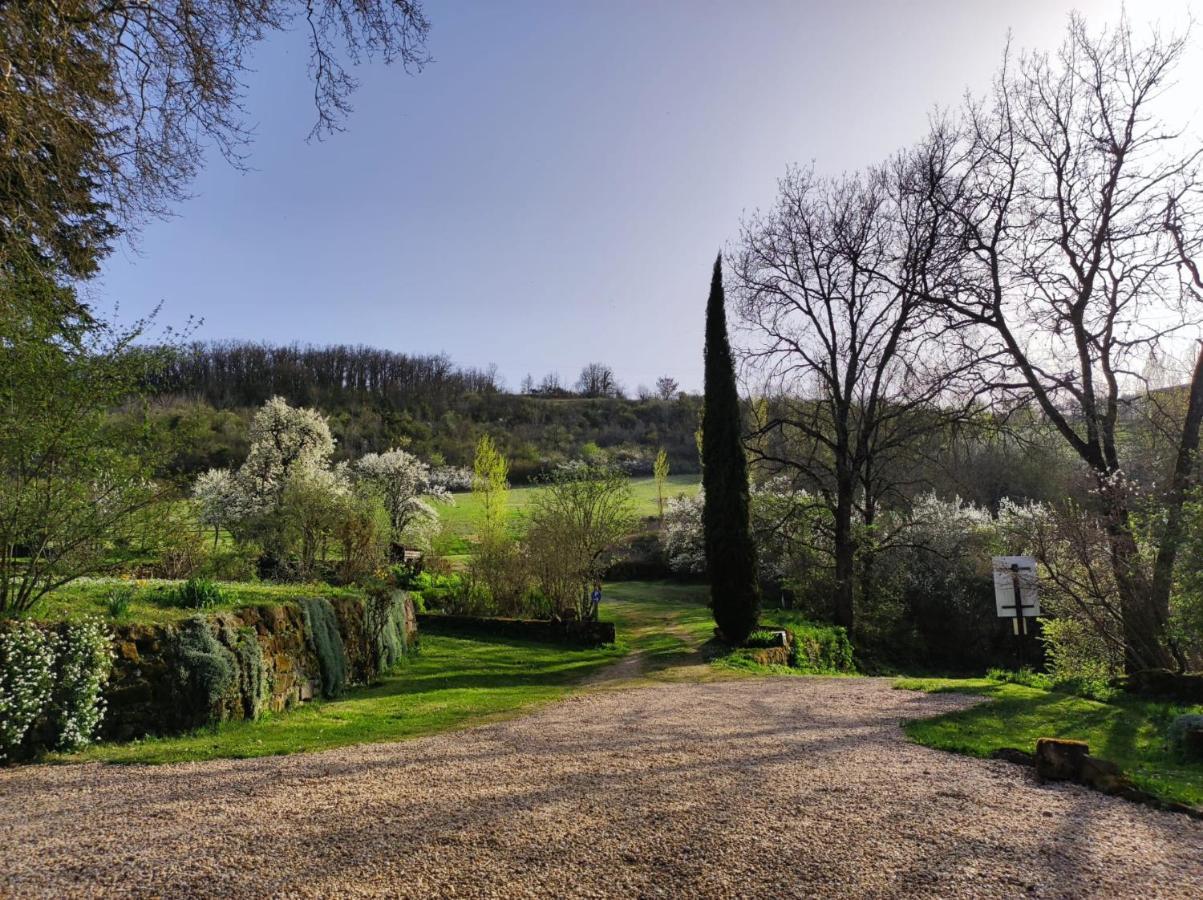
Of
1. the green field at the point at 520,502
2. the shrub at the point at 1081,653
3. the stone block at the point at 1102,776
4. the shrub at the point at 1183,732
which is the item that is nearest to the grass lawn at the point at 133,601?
the stone block at the point at 1102,776

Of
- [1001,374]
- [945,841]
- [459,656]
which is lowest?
[459,656]

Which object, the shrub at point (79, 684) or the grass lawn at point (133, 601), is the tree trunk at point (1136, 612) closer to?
the grass lawn at point (133, 601)

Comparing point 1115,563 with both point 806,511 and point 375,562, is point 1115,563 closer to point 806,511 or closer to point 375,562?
point 806,511

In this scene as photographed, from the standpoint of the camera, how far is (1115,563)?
377 inches

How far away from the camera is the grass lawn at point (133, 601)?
6590 mm

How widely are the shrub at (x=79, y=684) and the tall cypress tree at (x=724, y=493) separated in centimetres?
1216

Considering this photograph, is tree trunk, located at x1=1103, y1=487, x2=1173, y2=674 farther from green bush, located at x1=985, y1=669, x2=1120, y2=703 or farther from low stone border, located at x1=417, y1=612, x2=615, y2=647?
low stone border, located at x1=417, y1=612, x2=615, y2=647

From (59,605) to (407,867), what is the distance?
5.53 metres

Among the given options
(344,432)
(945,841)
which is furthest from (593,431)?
(945,841)

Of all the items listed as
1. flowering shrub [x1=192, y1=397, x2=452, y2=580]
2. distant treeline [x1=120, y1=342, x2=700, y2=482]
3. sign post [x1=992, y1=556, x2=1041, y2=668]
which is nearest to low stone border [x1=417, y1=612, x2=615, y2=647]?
flowering shrub [x1=192, y1=397, x2=452, y2=580]

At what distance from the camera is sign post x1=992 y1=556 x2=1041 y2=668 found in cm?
1089

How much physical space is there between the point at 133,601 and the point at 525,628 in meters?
10.1

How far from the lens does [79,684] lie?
5.95 meters

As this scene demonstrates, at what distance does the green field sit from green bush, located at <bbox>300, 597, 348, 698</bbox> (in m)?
15.7
